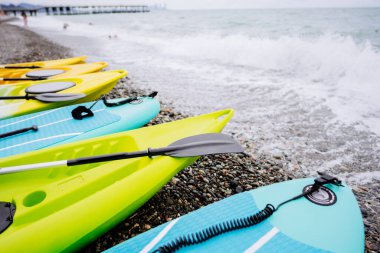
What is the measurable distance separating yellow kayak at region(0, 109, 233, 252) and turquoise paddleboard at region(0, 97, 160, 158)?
46cm

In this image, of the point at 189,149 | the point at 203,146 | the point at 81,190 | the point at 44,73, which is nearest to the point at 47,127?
the point at 81,190

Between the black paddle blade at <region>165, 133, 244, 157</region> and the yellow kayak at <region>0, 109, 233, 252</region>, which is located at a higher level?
the black paddle blade at <region>165, 133, 244, 157</region>

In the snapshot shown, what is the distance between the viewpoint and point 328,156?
11.3ft

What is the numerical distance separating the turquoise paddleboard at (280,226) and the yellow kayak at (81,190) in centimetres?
30

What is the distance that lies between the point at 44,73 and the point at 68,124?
2633 mm

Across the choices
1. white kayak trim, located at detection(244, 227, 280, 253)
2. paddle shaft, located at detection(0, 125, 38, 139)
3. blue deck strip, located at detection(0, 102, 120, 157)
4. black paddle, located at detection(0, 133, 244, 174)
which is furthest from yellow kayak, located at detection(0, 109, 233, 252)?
white kayak trim, located at detection(244, 227, 280, 253)

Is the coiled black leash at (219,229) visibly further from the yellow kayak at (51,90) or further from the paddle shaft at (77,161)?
the yellow kayak at (51,90)

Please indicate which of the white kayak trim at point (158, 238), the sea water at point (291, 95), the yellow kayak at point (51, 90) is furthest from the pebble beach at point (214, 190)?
the yellow kayak at point (51, 90)

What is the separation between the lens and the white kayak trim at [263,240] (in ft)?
5.09

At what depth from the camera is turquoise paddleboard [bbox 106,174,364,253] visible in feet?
5.16

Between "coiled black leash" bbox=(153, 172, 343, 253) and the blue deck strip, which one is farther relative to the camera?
the blue deck strip

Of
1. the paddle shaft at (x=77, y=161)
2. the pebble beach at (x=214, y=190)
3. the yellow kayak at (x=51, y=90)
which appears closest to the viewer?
the paddle shaft at (x=77, y=161)

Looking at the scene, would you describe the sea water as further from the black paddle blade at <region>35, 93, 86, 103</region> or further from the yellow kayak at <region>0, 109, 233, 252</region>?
the black paddle blade at <region>35, 93, 86, 103</region>

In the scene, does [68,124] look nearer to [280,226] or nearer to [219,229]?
[219,229]
